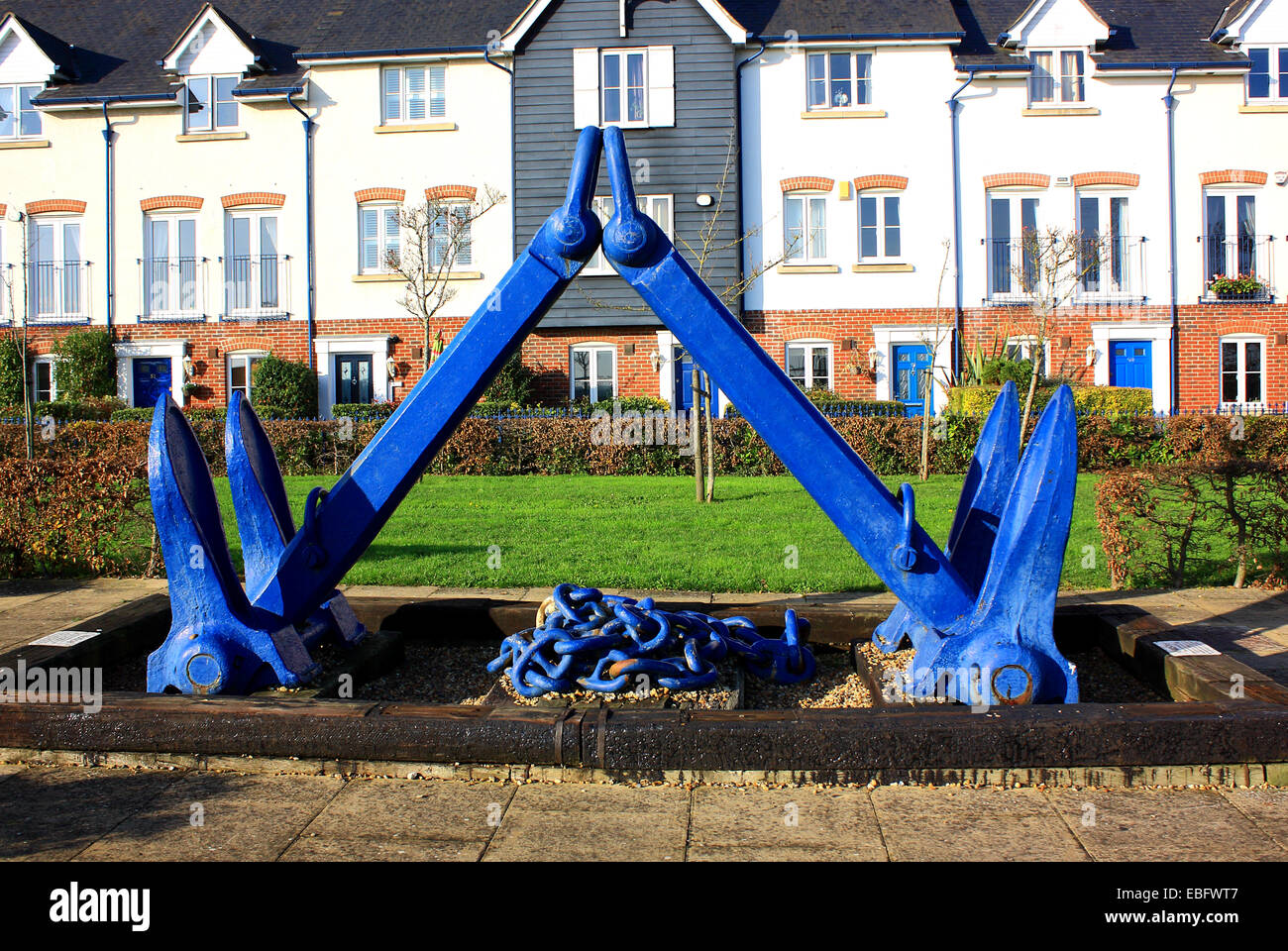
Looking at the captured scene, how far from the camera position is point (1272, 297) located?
899 inches

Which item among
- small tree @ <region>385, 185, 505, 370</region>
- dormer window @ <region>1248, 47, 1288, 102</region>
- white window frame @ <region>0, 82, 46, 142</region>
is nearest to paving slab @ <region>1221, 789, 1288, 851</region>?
small tree @ <region>385, 185, 505, 370</region>

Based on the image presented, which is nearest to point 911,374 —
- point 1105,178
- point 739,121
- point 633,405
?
point 1105,178

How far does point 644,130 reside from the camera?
909 inches

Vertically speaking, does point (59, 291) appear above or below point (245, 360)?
above

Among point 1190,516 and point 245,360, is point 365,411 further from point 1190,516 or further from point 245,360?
point 1190,516

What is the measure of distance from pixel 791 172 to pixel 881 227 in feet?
7.61

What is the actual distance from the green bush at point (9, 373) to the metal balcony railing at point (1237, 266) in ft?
85.4

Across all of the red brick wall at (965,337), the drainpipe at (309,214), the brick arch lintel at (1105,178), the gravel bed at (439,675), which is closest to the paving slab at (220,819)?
the gravel bed at (439,675)

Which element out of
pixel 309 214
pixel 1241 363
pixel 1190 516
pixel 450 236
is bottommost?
pixel 1190 516

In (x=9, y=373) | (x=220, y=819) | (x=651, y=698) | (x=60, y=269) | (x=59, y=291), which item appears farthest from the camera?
(x=59, y=291)

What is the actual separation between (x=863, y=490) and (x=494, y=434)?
42.3 feet

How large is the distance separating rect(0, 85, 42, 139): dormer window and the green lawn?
15455 millimetres

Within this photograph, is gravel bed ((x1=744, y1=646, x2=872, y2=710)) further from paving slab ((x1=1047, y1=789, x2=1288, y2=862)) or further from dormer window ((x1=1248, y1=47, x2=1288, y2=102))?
dormer window ((x1=1248, y1=47, x2=1288, y2=102))

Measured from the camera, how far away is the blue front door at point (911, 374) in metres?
22.8
